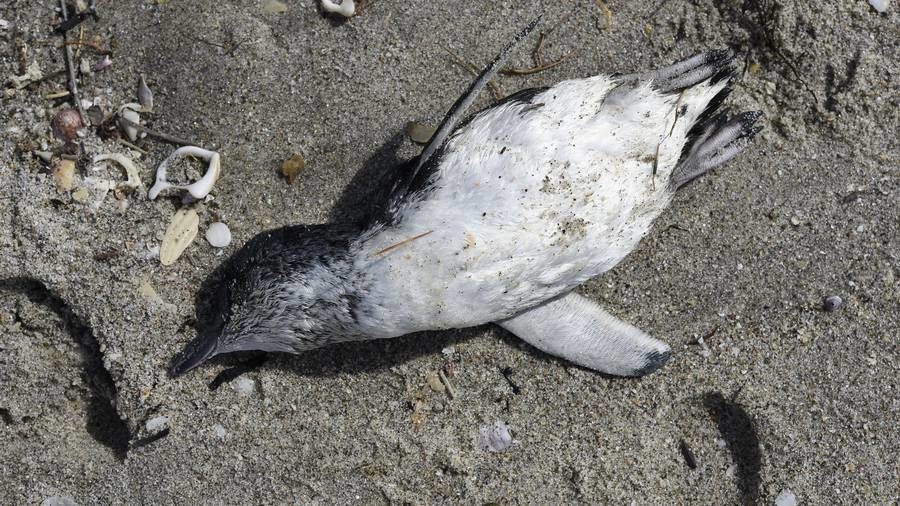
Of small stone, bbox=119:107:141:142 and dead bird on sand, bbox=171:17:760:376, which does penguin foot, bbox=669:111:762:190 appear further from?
small stone, bbox=119:107:141:142

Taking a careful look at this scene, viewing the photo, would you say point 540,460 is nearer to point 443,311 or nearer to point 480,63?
point 443,311

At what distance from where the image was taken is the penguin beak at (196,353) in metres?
3.09

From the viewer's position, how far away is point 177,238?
11.5 feet

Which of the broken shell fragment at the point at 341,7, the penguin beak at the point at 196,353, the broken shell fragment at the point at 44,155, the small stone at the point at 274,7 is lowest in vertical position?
the penguin beak at the point at 196,353

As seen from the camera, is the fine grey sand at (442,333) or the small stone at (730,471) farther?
the small stone at (730,471)

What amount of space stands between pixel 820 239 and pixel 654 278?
0.91 meters

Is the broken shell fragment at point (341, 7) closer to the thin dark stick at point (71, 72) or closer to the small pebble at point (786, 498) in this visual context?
the thin dark stick at point (71, 72)

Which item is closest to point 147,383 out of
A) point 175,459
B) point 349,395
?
point 175,459

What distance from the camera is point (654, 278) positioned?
3.62 m

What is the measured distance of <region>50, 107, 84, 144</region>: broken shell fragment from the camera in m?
3.47

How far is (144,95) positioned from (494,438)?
2.58m

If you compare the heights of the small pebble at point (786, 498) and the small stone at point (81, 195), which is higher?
the small stone at point (81, 195)

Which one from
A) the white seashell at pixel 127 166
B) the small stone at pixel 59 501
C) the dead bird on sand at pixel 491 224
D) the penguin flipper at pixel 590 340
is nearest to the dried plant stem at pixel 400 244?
the dead bird on sand at pixel 491 224

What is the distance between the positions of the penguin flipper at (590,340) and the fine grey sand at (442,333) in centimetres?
12
